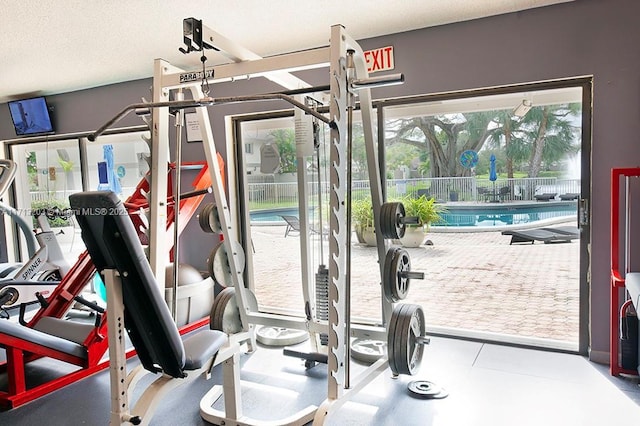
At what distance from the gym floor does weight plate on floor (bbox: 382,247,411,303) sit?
1.92 ft

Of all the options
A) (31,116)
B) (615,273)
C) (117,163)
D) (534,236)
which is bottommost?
(615,273)

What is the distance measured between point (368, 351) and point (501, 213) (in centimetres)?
144

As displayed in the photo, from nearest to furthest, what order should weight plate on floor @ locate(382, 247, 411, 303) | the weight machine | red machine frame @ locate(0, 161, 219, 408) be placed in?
the weight machine, weight plate on floor @ locate(382, 247, 411, 303), red machine frame @ locate(0, 161, 219, 408)

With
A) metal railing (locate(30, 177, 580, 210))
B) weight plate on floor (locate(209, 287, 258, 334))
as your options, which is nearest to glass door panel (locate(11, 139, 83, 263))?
metal railing (locate(30, 177, 580, 210))

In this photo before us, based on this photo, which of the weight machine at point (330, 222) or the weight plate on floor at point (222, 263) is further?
the weight plate on floor at point (222, 263)

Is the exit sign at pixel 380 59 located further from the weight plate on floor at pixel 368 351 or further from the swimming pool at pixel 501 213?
the weight plate on floor at pixel 368 351

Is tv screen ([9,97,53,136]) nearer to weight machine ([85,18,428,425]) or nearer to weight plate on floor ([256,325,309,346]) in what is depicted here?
weight machine ([85,18,428,425])

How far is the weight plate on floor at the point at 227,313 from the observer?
9.41 feet

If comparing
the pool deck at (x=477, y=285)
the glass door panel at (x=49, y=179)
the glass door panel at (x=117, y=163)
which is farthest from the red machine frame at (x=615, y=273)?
the glass door panel at (x=49, y=179)

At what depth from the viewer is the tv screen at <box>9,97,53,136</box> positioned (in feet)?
16.5

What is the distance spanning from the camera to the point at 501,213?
11.5 feet

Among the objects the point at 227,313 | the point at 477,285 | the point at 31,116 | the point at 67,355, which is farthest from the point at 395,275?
the point at 31,116

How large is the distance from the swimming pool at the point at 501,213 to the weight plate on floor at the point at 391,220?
1294 millimetres

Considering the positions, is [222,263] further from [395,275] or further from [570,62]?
[570,62]
